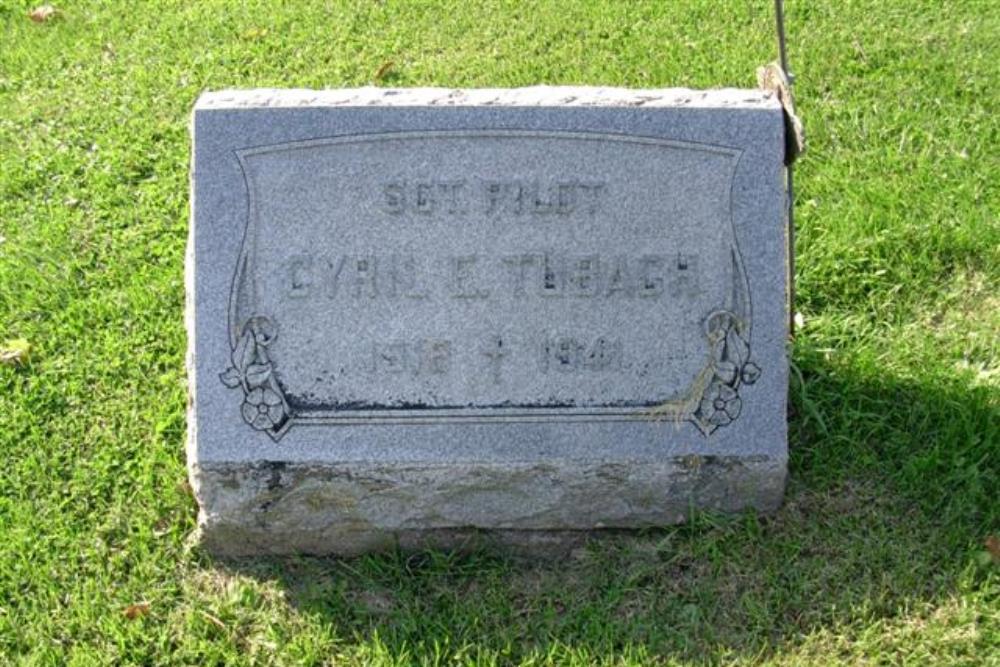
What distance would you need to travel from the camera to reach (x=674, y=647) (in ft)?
9.54

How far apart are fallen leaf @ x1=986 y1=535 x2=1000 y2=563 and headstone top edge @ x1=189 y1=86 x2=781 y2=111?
1.29 metres

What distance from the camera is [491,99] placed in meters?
2.99

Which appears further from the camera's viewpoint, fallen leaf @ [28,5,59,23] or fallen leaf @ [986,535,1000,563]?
fallen leaf @ [28,5,59,23]

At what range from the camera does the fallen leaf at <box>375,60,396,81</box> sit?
196 inches

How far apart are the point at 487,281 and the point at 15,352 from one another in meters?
1.77

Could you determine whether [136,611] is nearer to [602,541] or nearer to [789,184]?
[602,541]

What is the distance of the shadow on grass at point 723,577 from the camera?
294 centimetres

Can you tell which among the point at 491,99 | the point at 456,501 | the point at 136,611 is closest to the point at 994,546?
the point at 456,501

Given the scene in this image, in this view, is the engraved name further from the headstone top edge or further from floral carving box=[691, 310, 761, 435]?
the headstone top edge

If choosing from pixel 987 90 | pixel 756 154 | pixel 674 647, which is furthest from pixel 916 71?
pixel 674 647

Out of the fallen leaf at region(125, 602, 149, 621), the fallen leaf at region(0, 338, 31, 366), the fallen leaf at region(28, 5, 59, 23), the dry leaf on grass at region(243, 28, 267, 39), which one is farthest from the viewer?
the fallen leaf at region(28, 5, 59, 23)

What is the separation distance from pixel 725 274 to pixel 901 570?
36.0 inches

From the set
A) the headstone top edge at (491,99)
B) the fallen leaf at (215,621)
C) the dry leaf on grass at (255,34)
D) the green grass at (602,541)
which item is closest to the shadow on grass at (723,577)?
the green grass at (602,541)

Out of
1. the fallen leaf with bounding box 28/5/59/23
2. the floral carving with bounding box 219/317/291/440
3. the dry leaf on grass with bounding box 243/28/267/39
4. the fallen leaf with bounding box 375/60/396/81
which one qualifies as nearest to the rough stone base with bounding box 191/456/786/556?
the floral carving with bounding box 219/317/291/440
